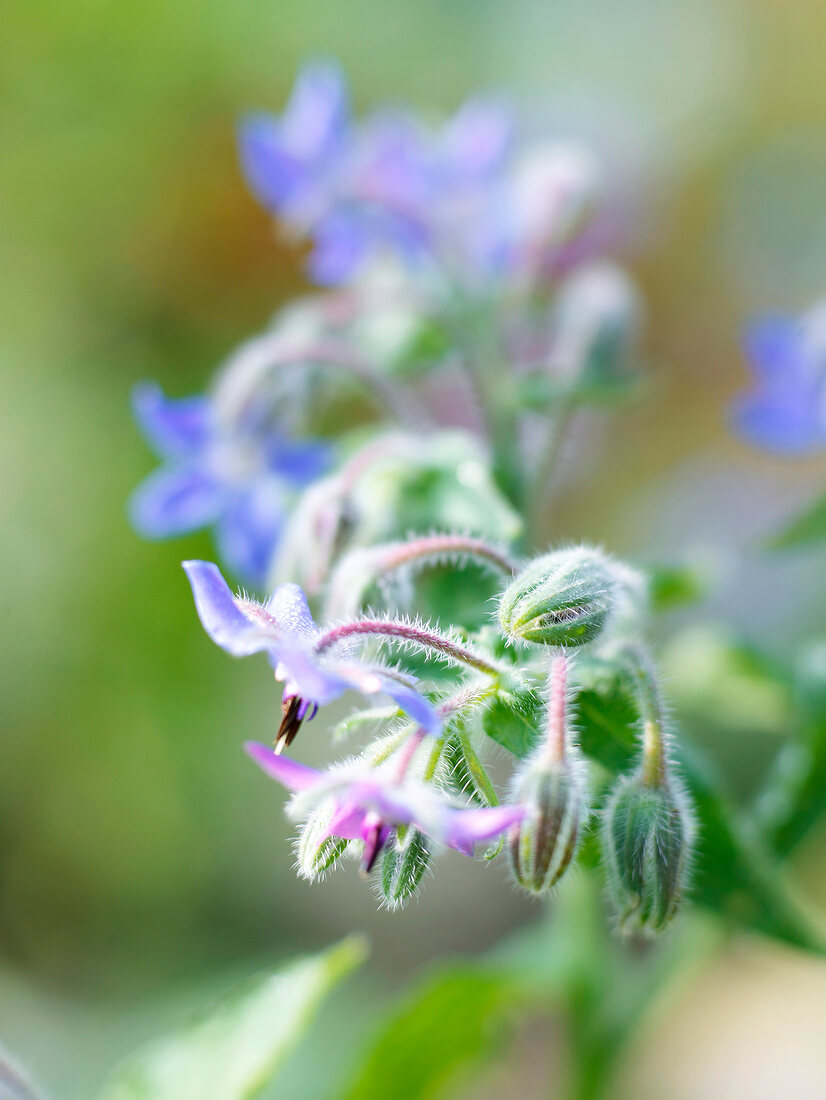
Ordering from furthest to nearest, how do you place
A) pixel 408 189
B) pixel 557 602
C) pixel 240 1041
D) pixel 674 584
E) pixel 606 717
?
pixel 408 189 → pixel 674 584 → pixel 240 1041 → pixel 606 717 → pixel 557 602

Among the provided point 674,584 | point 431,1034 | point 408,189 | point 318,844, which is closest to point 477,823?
point 318,844

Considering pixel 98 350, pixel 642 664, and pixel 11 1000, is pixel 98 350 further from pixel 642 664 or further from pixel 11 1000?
pixel 642 664

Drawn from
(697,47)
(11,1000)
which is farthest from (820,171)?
(11,1000)

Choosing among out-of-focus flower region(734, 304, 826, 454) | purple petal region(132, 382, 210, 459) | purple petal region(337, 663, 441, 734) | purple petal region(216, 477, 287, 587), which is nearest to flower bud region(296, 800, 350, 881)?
purple petal region(337, 663, 441, 734)

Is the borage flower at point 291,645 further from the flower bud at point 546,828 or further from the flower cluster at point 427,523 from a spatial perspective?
the flower bud at point 546,828

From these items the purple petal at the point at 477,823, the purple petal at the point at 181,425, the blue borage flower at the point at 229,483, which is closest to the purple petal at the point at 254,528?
the blue borage flower at the point at 229,483

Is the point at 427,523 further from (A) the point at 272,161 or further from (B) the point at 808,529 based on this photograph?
(A) the point at 272,161
